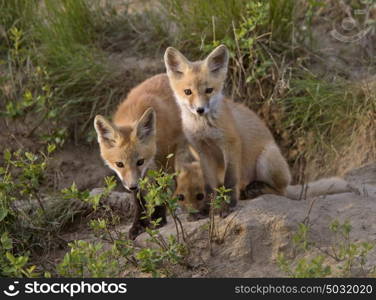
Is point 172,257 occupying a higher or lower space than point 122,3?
lower

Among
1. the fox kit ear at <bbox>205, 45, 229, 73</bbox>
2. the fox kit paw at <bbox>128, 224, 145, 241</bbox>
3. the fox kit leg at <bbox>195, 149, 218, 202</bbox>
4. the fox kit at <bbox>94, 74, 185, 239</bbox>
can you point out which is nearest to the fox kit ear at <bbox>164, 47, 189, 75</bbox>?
the fox kit ear at <bbox>205, 45, 229, 73</bbox>

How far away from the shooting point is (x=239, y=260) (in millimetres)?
4809

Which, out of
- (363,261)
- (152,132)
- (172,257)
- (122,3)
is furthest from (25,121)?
(363,261)

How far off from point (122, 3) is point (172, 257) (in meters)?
4.43

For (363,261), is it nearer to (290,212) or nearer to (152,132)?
(290,212)

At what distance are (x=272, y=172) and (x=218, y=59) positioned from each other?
1089 mm

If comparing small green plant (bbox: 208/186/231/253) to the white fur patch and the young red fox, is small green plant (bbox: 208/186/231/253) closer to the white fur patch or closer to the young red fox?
the young red fox

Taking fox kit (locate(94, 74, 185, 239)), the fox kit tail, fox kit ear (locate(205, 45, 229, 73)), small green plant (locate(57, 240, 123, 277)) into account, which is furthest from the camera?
the fox kit tail

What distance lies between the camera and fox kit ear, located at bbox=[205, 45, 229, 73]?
18.1 ft

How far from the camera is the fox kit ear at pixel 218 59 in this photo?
18.1ft

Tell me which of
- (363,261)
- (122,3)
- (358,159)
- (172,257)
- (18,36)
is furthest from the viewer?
(122,3)

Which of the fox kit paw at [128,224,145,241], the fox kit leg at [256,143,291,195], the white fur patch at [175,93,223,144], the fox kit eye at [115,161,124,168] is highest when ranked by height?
the white fur patch at [175,93,223,144]

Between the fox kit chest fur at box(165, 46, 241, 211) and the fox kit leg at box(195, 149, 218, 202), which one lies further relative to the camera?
the fox kit leg at box(195, 149, 218, 202)

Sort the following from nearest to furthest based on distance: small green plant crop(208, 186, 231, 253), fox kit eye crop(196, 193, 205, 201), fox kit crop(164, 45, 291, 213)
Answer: small green plant crop(208, 186, 231, 253) → fox kit crop(164, 45, 291, 213) → fox kit eye crop(196, 193, 205, 201)
